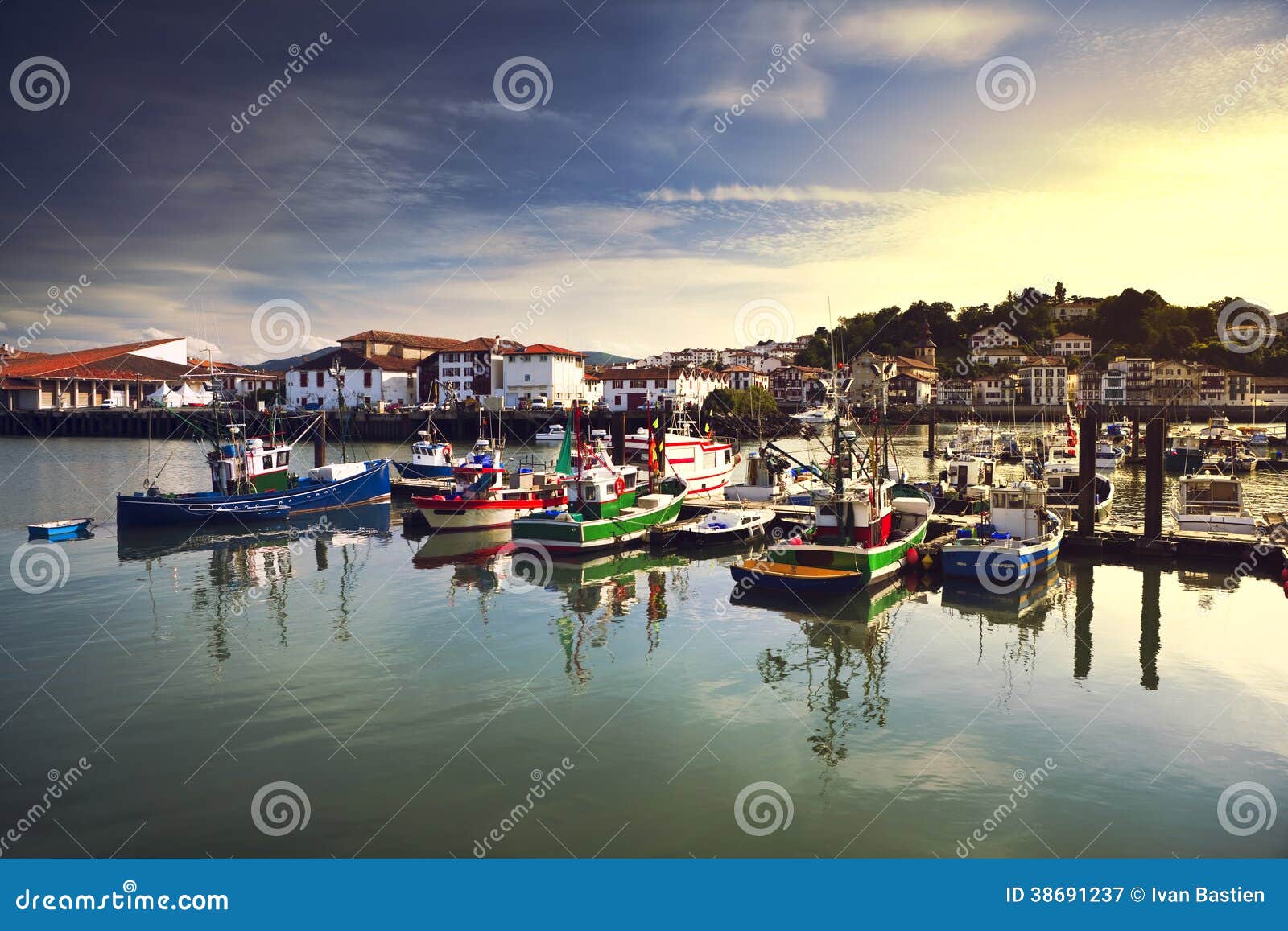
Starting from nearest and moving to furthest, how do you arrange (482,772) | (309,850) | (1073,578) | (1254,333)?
1. (309,850)
2. (482,772)
3. (1073,578)
4. (1254,333)

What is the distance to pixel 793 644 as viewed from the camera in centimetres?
1583

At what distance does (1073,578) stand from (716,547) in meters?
9.86

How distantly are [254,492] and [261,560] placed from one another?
7.29 meters

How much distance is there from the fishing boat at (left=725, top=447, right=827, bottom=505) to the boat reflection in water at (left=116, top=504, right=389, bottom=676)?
1313cm

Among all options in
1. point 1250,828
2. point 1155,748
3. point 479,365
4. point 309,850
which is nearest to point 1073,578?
point 1155,748

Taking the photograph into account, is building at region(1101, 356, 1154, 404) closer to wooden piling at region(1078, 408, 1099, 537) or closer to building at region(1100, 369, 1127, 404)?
building at region(1100, 369, 1127, 404)

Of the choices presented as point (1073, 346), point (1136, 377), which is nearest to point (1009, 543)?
point (1136, 377)

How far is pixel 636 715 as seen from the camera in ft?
39.4

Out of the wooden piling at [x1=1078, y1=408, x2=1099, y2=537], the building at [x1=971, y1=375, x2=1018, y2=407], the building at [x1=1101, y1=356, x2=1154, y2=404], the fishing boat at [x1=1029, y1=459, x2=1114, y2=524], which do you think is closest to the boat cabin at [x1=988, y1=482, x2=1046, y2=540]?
the wooden piling at [x1=1078, y1=408, x2=1099, y2=537]

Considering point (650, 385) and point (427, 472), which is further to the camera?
point (650, 385)

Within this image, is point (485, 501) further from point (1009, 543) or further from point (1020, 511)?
point (1020, 511)

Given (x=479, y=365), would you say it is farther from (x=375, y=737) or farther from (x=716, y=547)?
(x=375, y=737)

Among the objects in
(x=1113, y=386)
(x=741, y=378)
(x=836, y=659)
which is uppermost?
(x=741, y=378)

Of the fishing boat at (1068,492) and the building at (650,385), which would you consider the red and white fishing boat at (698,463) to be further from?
the building at (650,385)
